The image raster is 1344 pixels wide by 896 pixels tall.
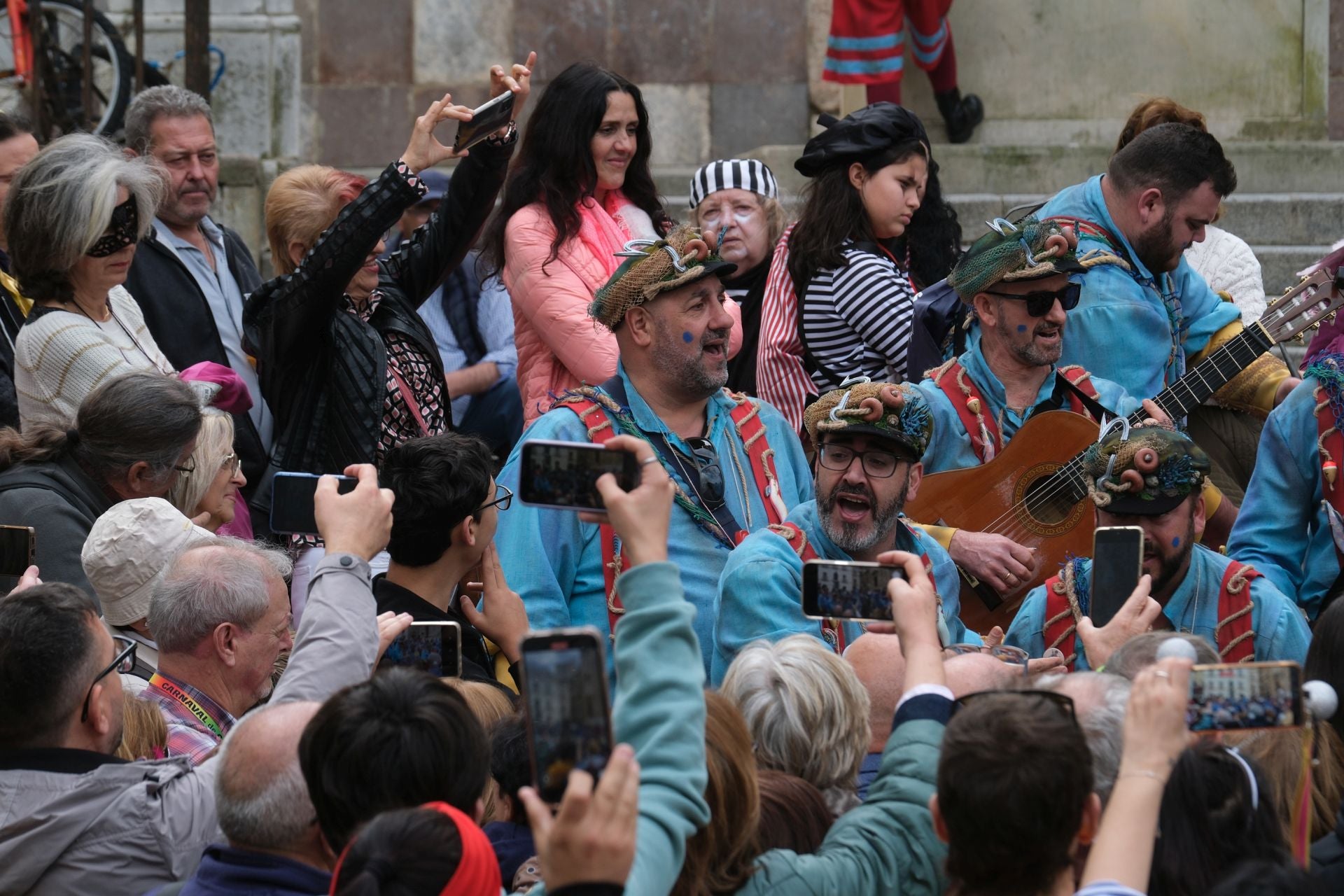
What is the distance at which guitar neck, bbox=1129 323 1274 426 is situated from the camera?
19.0 feet

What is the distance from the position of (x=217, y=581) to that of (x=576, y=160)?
2.73m

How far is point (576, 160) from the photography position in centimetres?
626

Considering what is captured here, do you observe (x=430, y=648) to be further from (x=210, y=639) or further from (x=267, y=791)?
(x=267, y=791)

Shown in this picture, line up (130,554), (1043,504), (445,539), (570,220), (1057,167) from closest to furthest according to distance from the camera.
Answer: (130,554), (445,539), (1043,504), (570,220), (1057,167)

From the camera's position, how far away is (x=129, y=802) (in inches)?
129

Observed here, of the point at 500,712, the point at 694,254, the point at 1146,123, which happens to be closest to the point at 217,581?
the point at 500,712

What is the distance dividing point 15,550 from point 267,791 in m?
1.24

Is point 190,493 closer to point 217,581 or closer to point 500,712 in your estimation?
point 217,581

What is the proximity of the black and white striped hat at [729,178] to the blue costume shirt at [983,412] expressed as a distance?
6.06 ft

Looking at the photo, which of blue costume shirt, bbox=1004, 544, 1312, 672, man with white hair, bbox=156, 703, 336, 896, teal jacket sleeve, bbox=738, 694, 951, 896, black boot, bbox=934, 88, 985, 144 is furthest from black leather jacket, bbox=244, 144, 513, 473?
black boot, bbox=934, 88, 985, 144

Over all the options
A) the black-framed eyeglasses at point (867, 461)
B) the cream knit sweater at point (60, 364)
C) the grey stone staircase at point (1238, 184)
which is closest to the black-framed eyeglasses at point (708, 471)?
the black-framed eyeglasses at point (867, 461)

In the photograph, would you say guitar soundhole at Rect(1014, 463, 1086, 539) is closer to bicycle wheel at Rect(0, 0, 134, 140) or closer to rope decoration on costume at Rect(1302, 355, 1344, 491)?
rope decoration on costume at Rect(1302, 355, 1344, 491)

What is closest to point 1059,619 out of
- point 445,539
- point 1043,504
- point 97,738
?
point 1043,504

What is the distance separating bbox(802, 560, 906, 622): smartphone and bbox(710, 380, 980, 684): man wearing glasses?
101 centimetres
